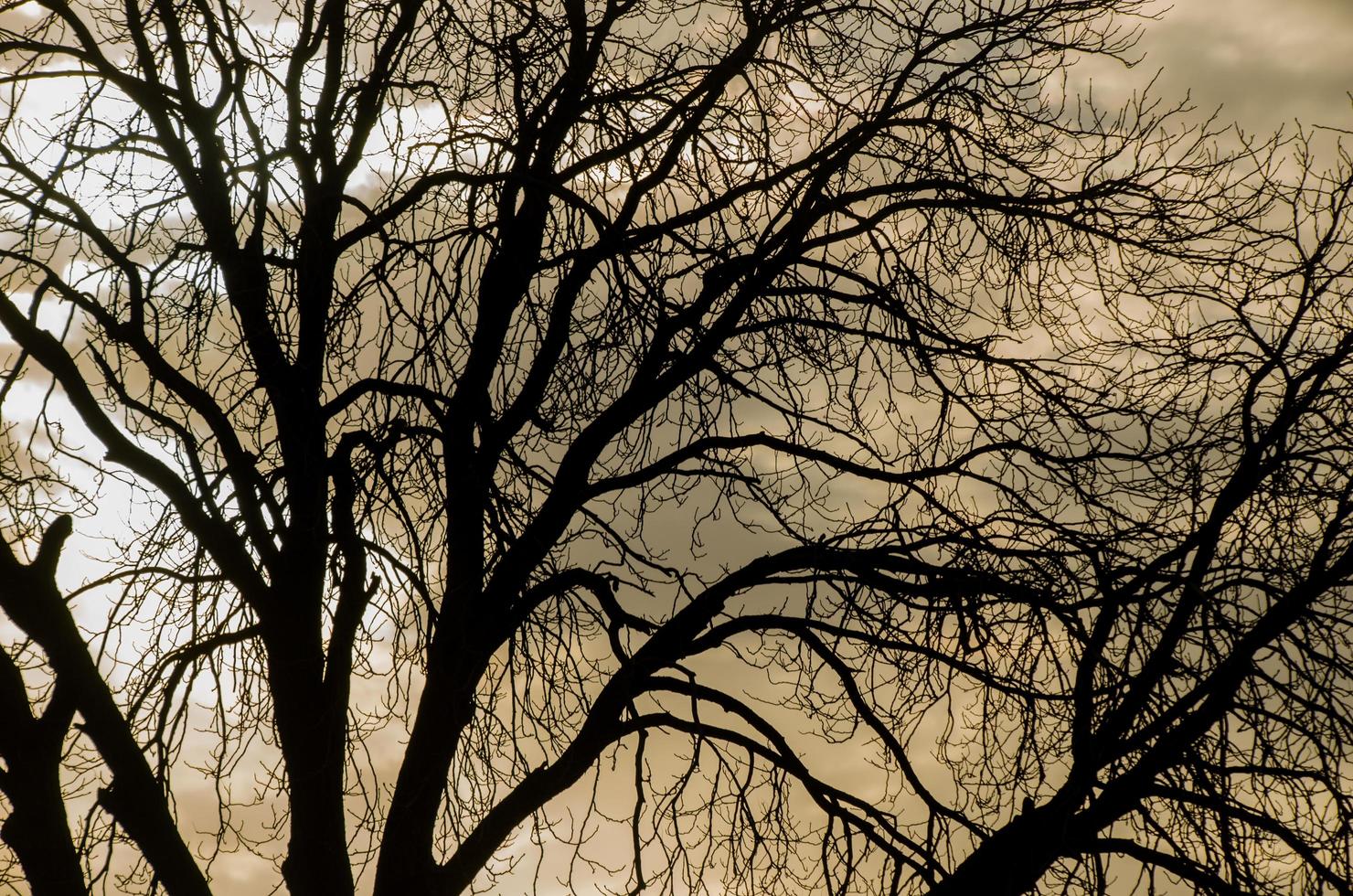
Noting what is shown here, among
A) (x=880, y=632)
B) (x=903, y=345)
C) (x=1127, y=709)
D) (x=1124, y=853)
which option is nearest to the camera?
(x=1127, y=709)

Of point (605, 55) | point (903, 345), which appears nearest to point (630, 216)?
point (605, 55)

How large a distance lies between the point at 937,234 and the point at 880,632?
7.97ft

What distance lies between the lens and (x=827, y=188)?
23.4 feet

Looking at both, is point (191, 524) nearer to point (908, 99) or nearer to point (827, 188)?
point (827, 188)

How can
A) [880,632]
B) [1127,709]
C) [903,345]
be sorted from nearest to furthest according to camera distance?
[1127,709] < [880,632] < [903,345]

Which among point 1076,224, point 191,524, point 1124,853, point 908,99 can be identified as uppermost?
point 908,99

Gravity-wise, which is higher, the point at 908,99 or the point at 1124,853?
the point at 908,99

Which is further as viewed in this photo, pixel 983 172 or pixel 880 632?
pixel 983 172

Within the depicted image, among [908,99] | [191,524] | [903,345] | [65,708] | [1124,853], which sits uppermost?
[908,99]

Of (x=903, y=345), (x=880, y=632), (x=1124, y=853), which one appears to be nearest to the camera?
(x=1124, y=853)

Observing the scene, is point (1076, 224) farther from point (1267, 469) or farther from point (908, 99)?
point (1267, 469)

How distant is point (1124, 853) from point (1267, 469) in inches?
76.7

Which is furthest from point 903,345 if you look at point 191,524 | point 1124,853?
point 191,524

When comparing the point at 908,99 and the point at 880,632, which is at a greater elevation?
the point at 908,99
